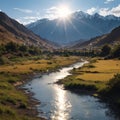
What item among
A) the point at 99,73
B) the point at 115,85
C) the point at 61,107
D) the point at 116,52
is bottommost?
the point at 61,107

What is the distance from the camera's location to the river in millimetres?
61500

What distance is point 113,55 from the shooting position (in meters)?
196

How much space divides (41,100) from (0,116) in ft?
83.0

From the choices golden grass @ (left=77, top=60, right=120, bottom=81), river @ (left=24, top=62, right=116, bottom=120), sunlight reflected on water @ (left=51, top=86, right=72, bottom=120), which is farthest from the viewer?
golden grass @ (left=77, top=60, right=120, bottom=81)

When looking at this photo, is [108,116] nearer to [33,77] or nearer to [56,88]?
[56,88]

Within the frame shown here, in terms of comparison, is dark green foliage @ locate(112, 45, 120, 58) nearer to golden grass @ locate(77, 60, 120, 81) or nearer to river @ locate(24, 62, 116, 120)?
golden grass @ locate(77, 60, 120, 81)

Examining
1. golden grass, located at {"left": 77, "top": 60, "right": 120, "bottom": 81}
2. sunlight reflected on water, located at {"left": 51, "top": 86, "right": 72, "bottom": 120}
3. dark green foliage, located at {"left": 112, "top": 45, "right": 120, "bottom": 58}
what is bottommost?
sunlight reflected on water, located at {"left": 51, "top": 86, "right": 72, "bottom": 120}

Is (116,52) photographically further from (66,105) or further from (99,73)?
(66,105)

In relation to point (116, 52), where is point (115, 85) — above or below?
below

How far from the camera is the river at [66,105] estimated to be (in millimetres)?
61500

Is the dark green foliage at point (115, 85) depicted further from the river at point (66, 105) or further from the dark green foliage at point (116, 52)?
the dark green foliage at point (116, 52)

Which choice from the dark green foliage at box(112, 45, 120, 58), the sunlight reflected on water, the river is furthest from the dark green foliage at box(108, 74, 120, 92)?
the dark green foliage at box(112, 45, 120, 58)

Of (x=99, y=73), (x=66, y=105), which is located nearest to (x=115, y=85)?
(x=66, y=105)

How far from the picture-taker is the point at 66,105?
233 feet
